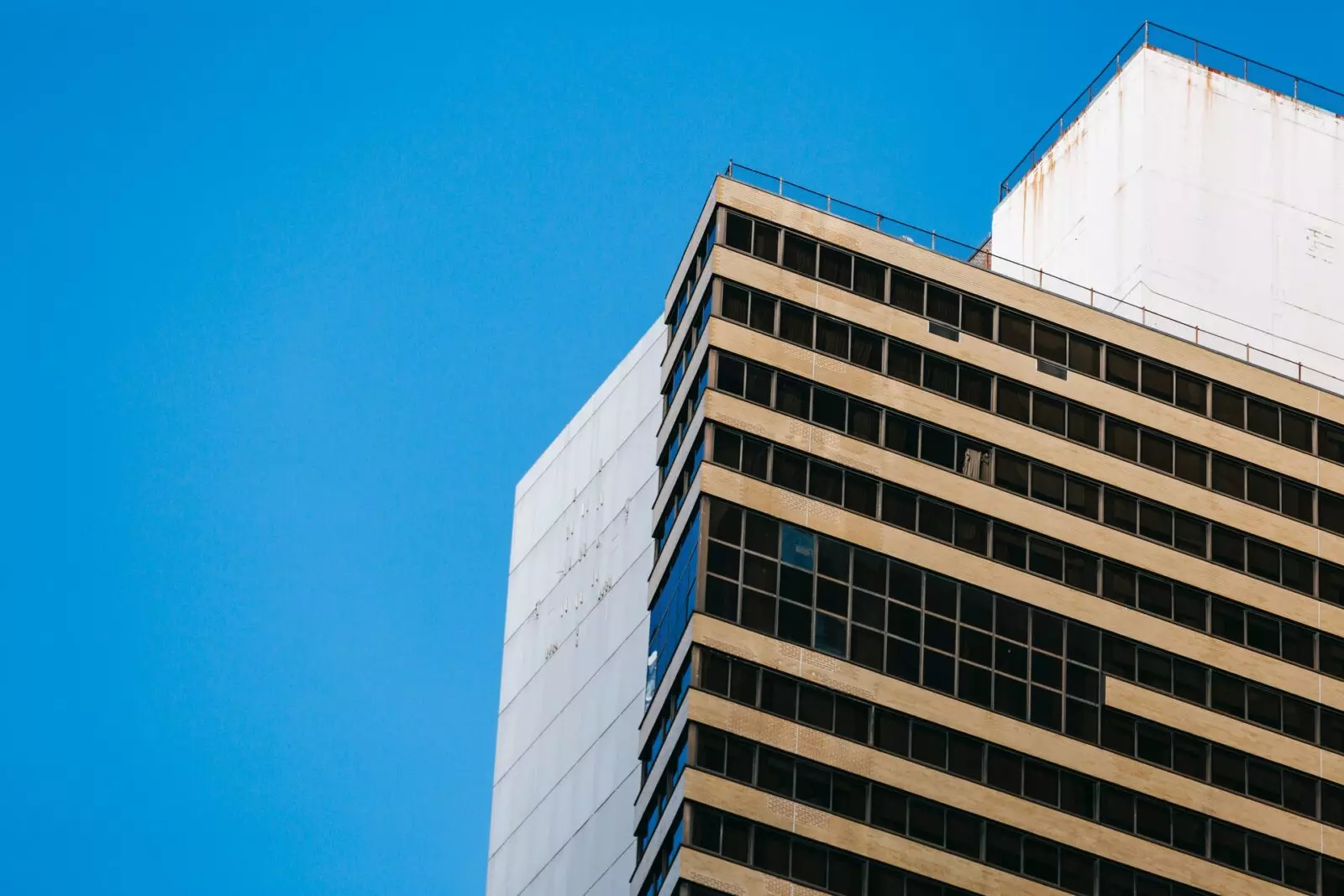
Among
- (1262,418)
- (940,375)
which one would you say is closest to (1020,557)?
(940,375)

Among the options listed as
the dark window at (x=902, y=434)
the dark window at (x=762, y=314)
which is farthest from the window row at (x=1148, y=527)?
the dark window at (x=762, y=314)

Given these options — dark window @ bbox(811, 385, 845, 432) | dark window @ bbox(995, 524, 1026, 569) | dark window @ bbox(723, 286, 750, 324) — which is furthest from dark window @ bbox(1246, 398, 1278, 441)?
dark window @ bbox(723, 286, 750, 324)

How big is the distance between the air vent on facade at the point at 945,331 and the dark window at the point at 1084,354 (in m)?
4.67

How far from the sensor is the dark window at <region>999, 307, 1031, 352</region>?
349ft

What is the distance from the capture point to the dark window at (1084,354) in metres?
107

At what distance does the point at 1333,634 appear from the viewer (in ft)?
349

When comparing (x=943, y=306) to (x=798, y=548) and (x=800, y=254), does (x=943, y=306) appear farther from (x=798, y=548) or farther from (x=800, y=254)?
(x=798, y=548)

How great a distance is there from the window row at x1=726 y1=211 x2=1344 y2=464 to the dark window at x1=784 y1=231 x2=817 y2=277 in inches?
1.2

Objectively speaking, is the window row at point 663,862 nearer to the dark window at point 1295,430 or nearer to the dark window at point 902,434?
the dark window at point 902,434

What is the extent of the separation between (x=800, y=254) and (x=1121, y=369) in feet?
42.9

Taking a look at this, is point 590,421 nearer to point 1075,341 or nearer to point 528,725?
point 528,725

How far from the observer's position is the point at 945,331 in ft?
345

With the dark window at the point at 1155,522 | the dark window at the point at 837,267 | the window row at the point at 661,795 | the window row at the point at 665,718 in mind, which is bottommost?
the window row at the point at 661,795

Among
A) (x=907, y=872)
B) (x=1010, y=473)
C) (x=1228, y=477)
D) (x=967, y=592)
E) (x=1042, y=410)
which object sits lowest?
(x=907, y=872)
